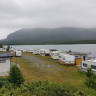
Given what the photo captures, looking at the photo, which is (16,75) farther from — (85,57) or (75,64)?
(85,57)

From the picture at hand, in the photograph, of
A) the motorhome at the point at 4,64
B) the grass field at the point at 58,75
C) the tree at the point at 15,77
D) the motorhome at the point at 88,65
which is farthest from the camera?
the motorhome at the point at 88,65

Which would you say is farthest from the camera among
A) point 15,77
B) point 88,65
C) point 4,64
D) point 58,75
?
point 88,65

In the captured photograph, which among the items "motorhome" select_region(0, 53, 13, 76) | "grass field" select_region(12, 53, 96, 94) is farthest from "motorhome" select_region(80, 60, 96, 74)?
"motorhome" select_region(0, 53, 13, 76)

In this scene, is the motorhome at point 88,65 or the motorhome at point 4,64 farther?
the motorhome at point 88,65

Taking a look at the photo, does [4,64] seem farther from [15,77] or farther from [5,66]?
[15,77]

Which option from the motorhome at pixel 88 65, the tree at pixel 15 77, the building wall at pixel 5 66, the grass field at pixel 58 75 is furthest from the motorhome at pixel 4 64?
the motorhome at pixel 88 65

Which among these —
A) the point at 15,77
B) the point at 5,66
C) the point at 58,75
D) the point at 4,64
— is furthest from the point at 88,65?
the point at 4,64

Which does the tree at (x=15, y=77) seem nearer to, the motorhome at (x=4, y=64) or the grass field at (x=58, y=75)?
the grass field at (x=58, y=75)

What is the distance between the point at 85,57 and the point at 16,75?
70.9 feet

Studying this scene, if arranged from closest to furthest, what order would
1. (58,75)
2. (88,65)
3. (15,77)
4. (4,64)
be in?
(15,77), (4,64), (58,75), (88,65)

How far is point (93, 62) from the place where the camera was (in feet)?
68.1

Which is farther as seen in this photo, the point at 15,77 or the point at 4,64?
the point at 4,64

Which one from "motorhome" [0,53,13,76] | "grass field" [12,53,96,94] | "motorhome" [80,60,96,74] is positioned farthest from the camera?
"motorhome" [80,60,96,74]

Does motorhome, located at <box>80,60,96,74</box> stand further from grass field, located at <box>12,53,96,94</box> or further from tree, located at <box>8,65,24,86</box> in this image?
tree, located at <box>8,65,24,86</box>
